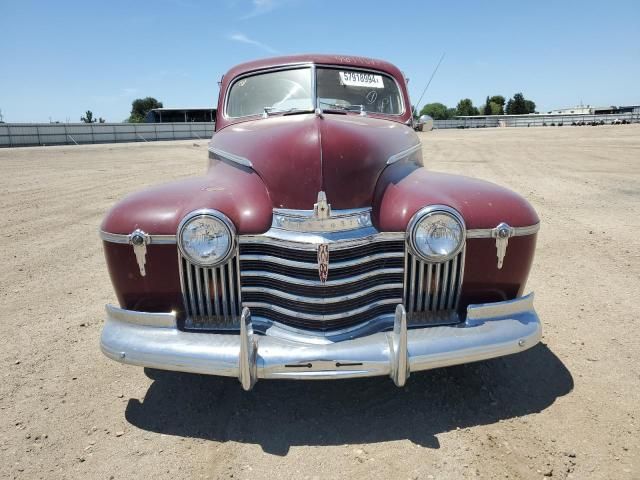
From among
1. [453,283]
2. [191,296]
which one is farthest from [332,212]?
[191,296]

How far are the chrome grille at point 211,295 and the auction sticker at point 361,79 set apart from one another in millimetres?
2077

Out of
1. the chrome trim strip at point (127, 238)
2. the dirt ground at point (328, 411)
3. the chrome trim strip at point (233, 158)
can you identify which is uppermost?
the chrome trim strip at point (233, 158)

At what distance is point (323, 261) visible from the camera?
240 cm

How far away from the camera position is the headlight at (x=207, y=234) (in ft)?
8.05

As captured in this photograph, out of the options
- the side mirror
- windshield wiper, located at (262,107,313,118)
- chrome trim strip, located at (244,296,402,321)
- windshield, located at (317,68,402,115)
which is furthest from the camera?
the side mirror

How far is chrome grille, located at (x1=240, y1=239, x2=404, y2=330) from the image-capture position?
2443 millimetres

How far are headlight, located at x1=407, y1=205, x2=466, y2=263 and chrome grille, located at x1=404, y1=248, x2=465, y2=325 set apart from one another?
3.0 inches

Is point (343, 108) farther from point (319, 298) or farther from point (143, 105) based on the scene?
point (143, 105)

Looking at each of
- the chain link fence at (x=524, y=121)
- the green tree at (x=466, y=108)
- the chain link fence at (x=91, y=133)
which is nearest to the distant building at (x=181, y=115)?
the chain link fence at (x=91, y=133)

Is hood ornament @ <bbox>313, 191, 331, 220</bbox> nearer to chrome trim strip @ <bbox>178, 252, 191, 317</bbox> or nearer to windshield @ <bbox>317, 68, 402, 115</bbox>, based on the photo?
chrome trim strip @ <bbox>178, 252, 191, 317</bbox>

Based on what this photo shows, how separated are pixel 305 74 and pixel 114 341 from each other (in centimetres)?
241

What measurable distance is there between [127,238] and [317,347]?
44.9 inches

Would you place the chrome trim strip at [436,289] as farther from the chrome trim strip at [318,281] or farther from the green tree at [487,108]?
the green tree at [487,108]

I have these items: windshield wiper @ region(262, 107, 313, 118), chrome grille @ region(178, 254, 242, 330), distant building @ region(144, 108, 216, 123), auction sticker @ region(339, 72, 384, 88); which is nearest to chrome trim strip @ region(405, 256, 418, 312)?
chrome grille @ region(178, 254, 242, 330)
